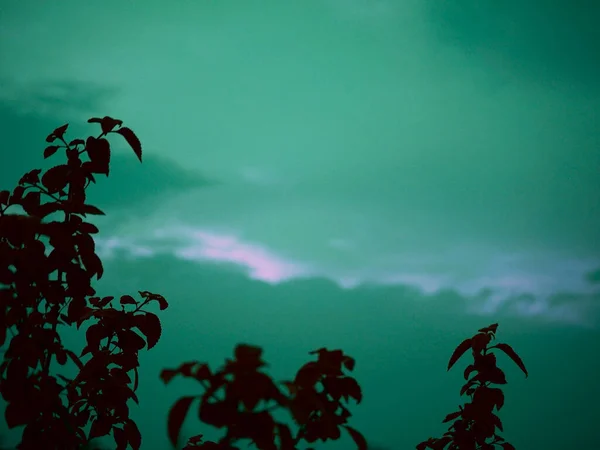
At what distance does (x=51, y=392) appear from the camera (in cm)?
257

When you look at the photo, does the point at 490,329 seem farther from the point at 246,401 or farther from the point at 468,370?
the point at 246,401

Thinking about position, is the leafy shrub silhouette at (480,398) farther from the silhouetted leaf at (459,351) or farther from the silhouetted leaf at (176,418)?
the silhouetted leaf at (176,418)

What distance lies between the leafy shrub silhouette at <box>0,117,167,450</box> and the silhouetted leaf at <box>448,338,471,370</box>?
78.3 inches

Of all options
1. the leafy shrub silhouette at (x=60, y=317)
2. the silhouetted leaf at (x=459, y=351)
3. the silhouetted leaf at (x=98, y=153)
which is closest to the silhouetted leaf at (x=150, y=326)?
the leafy shrub silhouette at (x=60, y=317)

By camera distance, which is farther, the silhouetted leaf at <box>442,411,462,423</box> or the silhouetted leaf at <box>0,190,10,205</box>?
the silhouetted leaf at <box>442,411,462,423</box>

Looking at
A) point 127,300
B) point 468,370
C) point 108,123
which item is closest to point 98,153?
point 108,123

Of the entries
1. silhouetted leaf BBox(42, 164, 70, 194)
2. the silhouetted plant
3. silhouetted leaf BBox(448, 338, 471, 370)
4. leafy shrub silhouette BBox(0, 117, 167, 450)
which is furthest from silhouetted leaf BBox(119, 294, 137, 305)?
silhouetted leaf BBox(448, 338, 471, 370)

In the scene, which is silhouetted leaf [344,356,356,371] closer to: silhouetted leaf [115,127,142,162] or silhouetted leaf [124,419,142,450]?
silhouetted leaf [115,127,142,162]

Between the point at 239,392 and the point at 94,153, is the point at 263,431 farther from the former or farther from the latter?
the point at 94,153

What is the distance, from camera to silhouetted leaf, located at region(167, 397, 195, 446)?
181 cm

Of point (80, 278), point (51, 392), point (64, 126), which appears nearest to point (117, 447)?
point (51, 392)

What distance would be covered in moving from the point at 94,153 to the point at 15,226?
66 cm

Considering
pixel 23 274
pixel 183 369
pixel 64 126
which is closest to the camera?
pixel 183 369

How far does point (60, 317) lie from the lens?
9.66 feet
